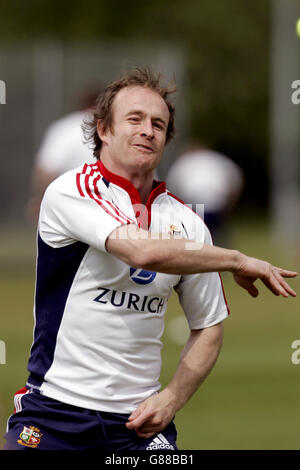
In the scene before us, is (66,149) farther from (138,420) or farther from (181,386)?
(138,420)

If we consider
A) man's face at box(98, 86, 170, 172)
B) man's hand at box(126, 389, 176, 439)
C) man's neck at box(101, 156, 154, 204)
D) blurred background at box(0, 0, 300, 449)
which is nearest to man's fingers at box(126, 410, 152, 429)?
man's hand at box(126, 389, 176, 439)

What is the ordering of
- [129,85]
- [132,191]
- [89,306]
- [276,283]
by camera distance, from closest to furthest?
1. [276,283]
2. [89,306]
3. [132,191]
4. [129,85]

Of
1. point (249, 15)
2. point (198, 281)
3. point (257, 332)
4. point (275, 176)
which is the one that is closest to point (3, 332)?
point (257, 332)

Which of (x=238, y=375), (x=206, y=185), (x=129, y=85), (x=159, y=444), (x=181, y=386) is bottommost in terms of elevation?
(x=206, y=185)

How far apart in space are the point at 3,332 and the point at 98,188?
8086mm

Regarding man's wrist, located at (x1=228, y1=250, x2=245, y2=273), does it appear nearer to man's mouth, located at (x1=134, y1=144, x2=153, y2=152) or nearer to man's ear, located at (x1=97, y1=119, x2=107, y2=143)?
man's mouth, located at (x1=134, y1=144, x2=153, y2=152)

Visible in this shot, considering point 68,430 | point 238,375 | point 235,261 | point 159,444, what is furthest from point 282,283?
point 238,375

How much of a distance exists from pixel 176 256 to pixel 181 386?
887 millimetres

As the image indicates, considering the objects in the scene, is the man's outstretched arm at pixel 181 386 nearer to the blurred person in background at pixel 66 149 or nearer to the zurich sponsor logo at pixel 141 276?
the zurich sponsor logo at pixel 141 276

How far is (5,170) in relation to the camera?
25094 mm

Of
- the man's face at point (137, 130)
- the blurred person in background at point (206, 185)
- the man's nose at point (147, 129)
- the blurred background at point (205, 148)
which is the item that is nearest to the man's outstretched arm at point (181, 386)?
the blurred background at point (205, 148)

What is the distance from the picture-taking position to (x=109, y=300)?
4.91 metres

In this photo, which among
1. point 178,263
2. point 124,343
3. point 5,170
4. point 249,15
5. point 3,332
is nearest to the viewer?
point 178,263
